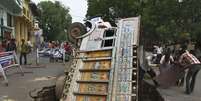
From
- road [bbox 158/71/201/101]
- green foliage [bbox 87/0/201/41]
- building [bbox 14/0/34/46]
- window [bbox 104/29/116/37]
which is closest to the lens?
window [bbox 104/29/116/37]

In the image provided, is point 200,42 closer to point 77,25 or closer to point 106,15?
point 106,15

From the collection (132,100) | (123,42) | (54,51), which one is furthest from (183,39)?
(132,100)

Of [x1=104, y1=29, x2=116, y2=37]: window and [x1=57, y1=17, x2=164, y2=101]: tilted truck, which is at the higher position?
[x1=104, y1=29, x2=116, y2=37]: window

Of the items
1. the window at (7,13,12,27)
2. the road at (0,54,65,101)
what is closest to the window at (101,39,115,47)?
the road at (0,54,65,101)

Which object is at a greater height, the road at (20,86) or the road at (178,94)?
the road at (20,86)

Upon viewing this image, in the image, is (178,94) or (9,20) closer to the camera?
(178,94)

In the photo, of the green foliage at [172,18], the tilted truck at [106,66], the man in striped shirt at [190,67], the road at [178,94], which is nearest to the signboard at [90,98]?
the tilted truck at [106,66]

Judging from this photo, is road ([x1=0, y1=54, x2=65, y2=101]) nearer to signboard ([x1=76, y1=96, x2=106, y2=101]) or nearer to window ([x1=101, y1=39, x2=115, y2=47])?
window ([x1=101, y1=39, x2=115, y2=47])

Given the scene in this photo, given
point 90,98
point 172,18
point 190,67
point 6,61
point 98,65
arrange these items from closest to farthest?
point 90,98, point 98,65, point 190,67, point 6,61, point 172,18

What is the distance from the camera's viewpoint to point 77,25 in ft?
37.2

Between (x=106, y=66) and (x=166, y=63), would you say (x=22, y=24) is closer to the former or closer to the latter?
(x=166, y=63)

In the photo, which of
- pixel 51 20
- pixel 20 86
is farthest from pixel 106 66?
pixel 51 20

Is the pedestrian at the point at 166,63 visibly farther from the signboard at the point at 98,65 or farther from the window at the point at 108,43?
the signboard at the point at 98,65

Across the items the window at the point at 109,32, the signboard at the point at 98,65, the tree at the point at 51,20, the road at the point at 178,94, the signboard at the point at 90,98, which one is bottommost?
A: the road at the point at 178,94
